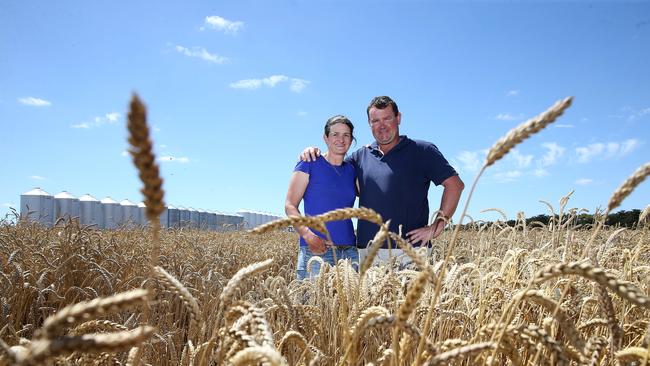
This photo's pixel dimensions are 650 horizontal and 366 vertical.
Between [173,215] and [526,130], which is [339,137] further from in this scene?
[173,215]

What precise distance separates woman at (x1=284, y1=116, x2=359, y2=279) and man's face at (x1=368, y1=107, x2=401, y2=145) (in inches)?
19.2

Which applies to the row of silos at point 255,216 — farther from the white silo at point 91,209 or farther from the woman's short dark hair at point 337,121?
the woman's short dark hair at point 337,121

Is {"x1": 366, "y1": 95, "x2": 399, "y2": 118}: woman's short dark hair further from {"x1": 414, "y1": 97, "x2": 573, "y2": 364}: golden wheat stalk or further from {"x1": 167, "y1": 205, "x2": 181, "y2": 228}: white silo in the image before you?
{"x1": 167, "y1": 205, "x2": 181, "y2": 228}: white silo

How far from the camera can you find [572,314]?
7.45ft

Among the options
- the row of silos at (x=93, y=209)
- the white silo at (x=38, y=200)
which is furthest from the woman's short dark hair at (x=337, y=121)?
the white silo at (x=38, y=200)

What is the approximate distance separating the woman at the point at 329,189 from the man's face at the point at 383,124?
486 millimetres

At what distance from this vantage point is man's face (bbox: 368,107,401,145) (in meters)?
5.36

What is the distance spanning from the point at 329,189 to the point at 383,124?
101 centimetres

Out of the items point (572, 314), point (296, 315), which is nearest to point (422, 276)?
point (296, 315)

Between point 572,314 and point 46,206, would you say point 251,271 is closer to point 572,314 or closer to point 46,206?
point 572,314

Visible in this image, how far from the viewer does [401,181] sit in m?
5.29

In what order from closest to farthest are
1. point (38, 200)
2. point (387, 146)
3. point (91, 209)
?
1. point (387, 146)
2. point (38, 200)
3. point (91, 209)

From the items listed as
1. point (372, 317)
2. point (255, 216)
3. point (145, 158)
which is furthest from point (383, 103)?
point (255, 216)

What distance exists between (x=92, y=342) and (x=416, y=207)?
4.91 m
